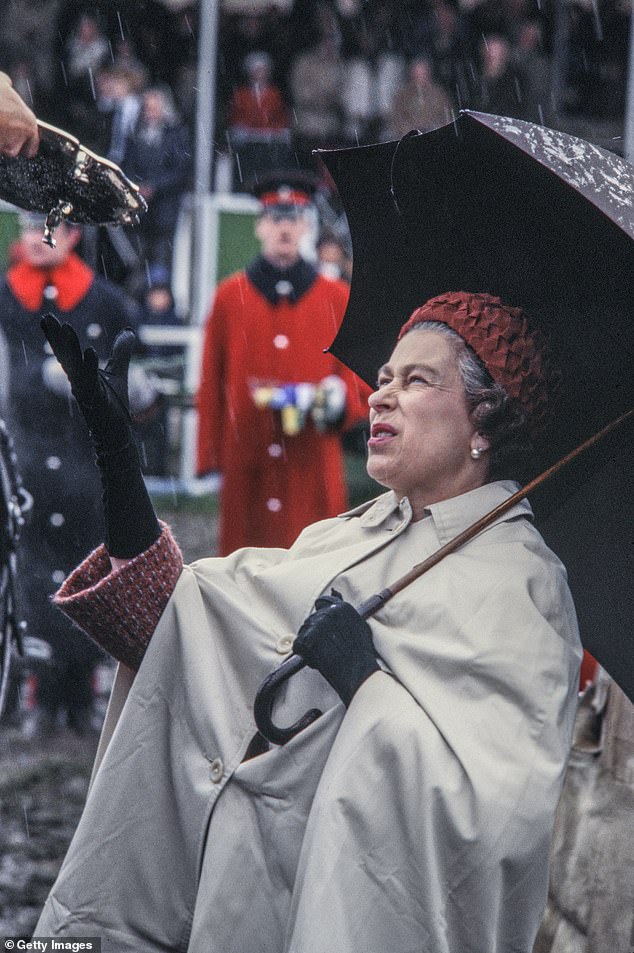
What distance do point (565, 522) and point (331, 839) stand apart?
39.6 inches

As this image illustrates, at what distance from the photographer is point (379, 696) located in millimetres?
2639

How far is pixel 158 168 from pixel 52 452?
23.7 feet

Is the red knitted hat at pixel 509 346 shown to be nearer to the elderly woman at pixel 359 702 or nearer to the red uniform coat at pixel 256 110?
the elderly woman at pixel 359 702

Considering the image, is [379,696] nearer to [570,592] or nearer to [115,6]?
[570,592]

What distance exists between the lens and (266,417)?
293 inches

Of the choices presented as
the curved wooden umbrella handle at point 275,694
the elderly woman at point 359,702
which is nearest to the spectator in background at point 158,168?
the elderly woman at point 359,702

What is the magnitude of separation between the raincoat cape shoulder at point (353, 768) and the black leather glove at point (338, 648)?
0.11ft

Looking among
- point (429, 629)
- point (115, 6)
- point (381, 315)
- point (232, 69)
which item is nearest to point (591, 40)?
point (232, 69)

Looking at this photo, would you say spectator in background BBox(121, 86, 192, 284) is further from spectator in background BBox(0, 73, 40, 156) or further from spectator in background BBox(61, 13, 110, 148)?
spectator in background BBox(0, 73, 40, 156)

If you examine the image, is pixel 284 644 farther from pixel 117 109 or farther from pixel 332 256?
pixel 117 109

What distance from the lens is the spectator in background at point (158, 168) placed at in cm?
1317

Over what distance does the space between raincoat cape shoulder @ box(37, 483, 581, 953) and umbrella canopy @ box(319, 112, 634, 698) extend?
18cm

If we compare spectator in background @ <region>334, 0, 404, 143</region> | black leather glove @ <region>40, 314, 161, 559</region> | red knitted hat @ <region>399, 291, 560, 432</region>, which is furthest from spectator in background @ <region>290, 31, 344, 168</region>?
black leather glove @ <region>40, 314, 161, 559</region>


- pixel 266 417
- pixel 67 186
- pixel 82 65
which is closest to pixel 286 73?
pixel 82 65
